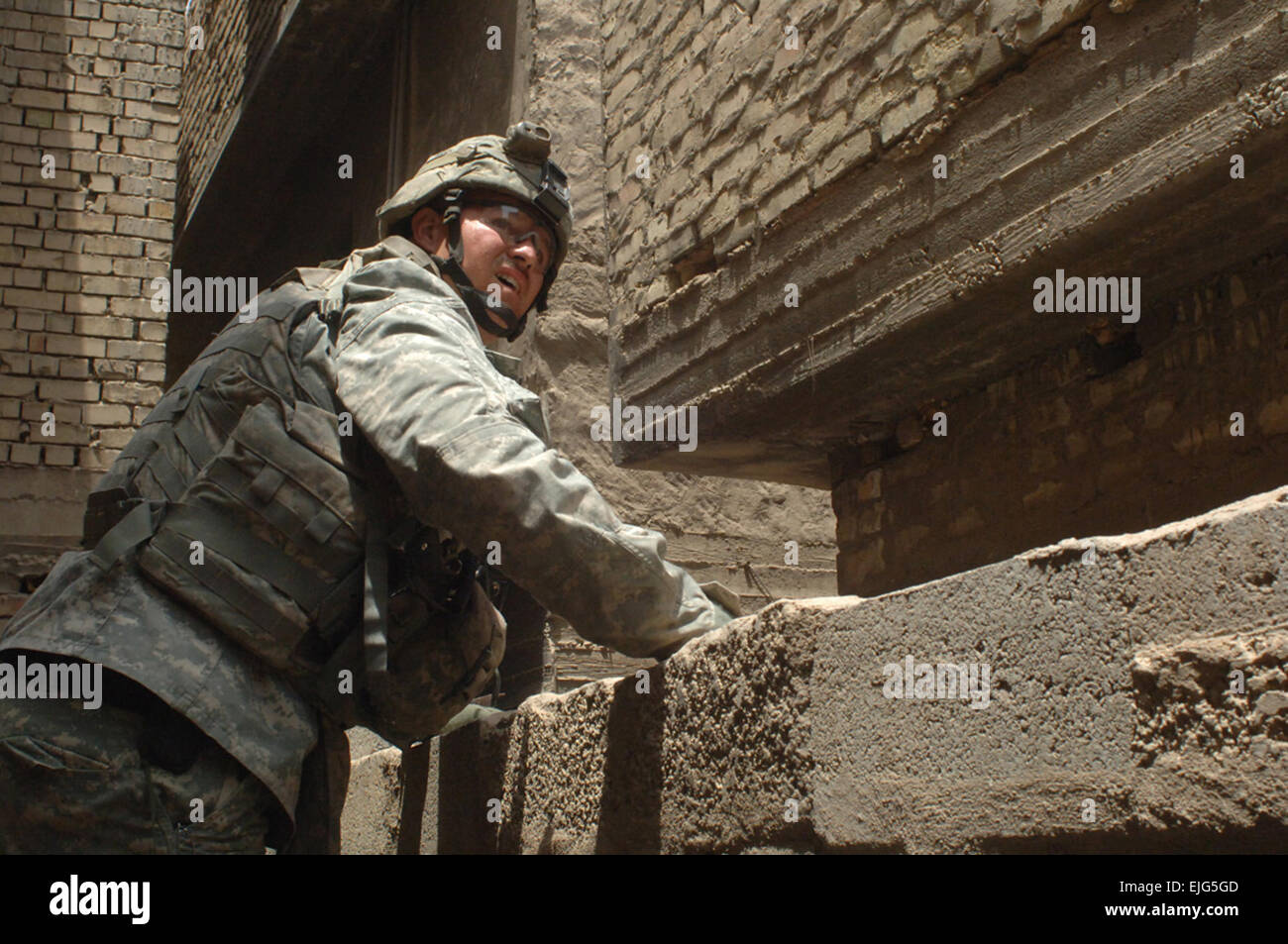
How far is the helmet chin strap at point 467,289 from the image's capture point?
3078 mm

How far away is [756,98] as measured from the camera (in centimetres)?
396

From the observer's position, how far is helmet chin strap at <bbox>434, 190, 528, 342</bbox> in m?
3.08

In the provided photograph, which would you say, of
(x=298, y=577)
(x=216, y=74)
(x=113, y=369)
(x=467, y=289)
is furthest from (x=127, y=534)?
(x=216, y=74)

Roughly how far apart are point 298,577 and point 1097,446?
7.01 ft

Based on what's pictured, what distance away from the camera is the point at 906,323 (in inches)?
132

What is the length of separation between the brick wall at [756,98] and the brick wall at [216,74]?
180 inches

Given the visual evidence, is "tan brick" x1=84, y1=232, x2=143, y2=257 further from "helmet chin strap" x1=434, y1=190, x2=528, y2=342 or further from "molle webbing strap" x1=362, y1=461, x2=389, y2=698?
"molle webbing strap" x1=362, y1=461, x2=389, y2=698

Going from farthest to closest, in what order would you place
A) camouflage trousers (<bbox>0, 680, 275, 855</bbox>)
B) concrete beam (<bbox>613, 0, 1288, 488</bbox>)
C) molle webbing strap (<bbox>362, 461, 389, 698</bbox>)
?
concrete beam (<bbox>613, 0, 1288, 488</bbox>)
molle webbing strap (<bbox>362, 461, 389, 698</bbox>)
camouflage trousers (<bbox>0, 680, 275, 855</bbox>)

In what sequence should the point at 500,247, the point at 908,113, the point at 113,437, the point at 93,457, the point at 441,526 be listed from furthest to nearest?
the point at 113,437 → the point at 93,457 → the point at 908,113 → the point at 500,247 → the point at 441,526

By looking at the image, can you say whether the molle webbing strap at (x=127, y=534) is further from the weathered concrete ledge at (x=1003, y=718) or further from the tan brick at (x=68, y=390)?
the tan brick at (x=68, y=390)

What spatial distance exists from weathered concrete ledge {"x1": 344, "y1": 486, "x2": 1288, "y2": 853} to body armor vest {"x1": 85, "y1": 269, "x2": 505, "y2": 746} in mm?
458

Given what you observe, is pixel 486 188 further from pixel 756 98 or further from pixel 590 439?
pixel 590 439

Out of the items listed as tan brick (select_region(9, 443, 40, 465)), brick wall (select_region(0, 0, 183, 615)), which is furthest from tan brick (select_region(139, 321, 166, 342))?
tan brick (select_region(9, 443, 40, 465))
